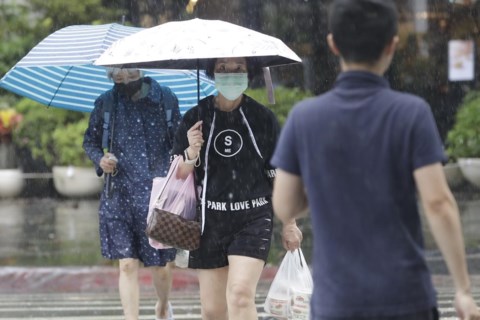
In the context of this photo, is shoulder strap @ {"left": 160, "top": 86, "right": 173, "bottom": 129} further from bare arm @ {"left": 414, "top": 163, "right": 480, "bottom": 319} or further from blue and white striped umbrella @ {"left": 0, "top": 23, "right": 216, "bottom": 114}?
bare arm @ {"left": 414, "top": 163, "right": 480, "bottom": 319}

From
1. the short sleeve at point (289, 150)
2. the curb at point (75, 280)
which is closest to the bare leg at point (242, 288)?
the short sleeve at point (289, 150)

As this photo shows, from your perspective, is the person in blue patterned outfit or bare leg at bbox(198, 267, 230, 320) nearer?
bare leg at bbox(198, 267, 230, 320)

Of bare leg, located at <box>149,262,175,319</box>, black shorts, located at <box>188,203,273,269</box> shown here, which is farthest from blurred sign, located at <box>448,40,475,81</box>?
black shorts, located at <box>188,203,273,269</box>

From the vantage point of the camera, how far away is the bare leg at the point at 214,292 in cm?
577

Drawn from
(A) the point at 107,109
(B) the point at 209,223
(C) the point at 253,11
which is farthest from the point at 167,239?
(C) the point at 253,11

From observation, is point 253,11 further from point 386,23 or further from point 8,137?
point 386,23

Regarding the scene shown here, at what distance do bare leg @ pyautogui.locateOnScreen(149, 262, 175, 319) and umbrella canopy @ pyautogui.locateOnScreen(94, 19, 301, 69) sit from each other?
174 centimetres

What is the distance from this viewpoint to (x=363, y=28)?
340 centimetres

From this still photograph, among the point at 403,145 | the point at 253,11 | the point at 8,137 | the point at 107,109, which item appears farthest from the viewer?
the point at 253,11

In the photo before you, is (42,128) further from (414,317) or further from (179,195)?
(414,317)

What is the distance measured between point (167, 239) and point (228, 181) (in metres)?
0.44

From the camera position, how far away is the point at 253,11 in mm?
19688

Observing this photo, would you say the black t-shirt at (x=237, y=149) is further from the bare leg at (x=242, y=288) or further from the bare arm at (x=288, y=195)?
the bare arm at (x=288, y=195)

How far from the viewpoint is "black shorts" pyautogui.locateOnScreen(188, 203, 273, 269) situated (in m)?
5.65
